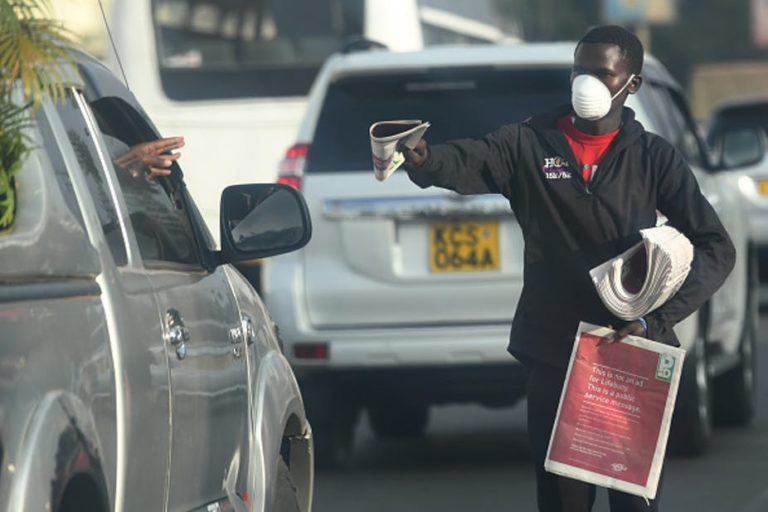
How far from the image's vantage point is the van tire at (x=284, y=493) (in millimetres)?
5096

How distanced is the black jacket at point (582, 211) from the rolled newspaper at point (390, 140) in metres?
0.35

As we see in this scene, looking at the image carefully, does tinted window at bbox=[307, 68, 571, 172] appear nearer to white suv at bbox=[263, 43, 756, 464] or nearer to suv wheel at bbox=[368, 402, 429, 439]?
white suv at bbox=[263, 43, 756, 464]

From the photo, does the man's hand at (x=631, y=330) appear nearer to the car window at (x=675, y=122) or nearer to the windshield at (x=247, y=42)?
the car window at (x=675, y=122)

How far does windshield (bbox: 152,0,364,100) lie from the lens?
49.8 feet

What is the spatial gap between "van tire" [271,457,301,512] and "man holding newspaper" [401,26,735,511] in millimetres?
664

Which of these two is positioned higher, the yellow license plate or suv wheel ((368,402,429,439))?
the yellow license plate

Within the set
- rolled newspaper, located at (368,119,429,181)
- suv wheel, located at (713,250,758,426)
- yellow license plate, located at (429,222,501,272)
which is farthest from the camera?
suv wheel, located at (713,250,758,426)

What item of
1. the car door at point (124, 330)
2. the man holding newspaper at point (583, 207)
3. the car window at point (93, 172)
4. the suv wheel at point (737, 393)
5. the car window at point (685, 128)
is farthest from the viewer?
the suv wheel at point (737, 393)

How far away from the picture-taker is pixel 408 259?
8539mm

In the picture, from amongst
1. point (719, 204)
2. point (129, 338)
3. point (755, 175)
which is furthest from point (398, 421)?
point (755, 175)

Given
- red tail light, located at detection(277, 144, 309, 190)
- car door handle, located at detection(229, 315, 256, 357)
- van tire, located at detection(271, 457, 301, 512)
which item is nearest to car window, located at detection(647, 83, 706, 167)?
red tail light, located at detection(277, 144, 309, 190)

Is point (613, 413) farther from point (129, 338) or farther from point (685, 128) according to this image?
point (685, 128)

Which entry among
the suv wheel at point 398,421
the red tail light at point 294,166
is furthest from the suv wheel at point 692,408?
the red tail light at point 294,166

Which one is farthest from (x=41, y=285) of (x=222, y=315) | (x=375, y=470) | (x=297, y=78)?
(x=297, y=78)
